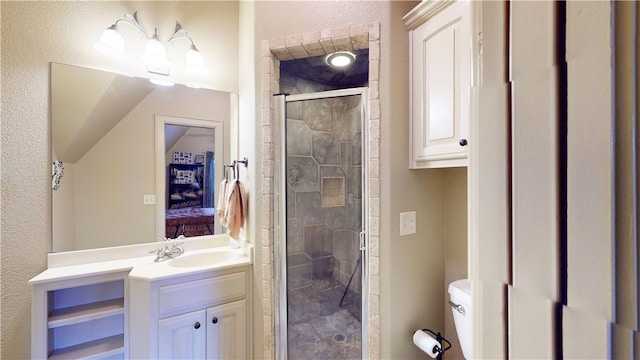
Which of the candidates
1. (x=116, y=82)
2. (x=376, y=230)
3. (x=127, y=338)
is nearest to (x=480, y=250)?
(x=376, y=230)

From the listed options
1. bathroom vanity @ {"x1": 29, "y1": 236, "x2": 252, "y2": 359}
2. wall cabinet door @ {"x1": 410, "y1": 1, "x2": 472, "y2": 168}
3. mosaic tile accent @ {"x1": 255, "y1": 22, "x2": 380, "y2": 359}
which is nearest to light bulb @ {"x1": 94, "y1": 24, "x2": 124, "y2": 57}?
mosaic tile accent @ {"x1": 255, "y1": 22, "x2": 380, "y2": 359}

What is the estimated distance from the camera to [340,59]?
6.77 feet

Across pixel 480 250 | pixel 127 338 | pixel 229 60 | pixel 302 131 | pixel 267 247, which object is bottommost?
pixel 127 338

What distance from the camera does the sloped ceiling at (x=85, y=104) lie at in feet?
5.01

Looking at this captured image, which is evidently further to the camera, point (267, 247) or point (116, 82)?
point (116, 82)

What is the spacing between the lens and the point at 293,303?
1.79 meters

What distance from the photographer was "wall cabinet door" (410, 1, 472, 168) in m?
1.08

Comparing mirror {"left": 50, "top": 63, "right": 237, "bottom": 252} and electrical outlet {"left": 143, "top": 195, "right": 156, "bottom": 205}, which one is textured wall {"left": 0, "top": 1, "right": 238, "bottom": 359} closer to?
mirror {"left": 50, "top": 63, "right": 237, "bottom": 252}

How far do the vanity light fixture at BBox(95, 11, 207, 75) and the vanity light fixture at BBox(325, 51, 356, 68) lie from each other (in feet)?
3.10

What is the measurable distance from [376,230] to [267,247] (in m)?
0.66

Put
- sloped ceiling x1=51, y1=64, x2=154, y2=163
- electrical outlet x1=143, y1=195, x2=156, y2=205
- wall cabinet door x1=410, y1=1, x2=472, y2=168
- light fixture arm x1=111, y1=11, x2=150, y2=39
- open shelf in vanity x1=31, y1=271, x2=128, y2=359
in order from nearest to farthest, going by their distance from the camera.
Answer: wall cabinet door x1=410, y1=1, x2=472, y2=168, open shelf in vanity x1=31, y1=271, x2=128, y2=359, sloped ceiling x1=51, y1=64, x2=154, y2=163, light fixture arm x1=111, y1=11, x2=150, y2=39, electrical outlet x1=143, y1=195, x2=156, y2=205

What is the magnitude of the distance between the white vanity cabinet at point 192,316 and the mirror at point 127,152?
1.57 feet

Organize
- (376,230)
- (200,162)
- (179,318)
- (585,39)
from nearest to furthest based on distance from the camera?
(585,39), (376,230), (179,318), (200,162)

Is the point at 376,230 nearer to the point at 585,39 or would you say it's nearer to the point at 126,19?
the point at 585,39
